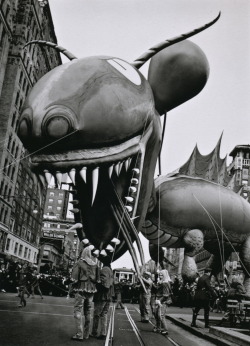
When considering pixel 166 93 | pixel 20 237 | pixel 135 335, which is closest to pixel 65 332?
pixel 135 335

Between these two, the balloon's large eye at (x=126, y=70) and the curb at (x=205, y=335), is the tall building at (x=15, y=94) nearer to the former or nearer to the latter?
the curb at (x=205, y=335)

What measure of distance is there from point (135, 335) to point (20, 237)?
4740 centimetres

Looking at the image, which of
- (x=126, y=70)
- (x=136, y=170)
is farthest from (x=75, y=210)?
(x=126, y=70)

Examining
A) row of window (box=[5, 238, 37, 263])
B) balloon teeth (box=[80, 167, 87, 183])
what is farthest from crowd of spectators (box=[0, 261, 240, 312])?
row of window (box=[5, 238, 37, 263])

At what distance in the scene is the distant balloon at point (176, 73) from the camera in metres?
7.09

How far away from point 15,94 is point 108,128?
43714 millimetres

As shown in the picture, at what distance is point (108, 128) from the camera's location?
5.56 meters

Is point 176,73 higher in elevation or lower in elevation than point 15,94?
lower

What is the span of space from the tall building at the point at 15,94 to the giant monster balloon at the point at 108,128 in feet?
112

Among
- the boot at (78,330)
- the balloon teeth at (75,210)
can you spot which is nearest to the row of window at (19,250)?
the boot at (78,330)

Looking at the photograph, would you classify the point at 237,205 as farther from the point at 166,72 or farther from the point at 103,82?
the point at 103,82

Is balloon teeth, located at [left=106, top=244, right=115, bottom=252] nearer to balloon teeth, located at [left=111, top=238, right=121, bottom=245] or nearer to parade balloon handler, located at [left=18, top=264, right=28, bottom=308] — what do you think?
balloon teeth, located at [left=111, top=238, right=121, bottom=245]

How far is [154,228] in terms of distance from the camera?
8.65 metres

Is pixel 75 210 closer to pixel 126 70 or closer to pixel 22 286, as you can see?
pixel 126 70
